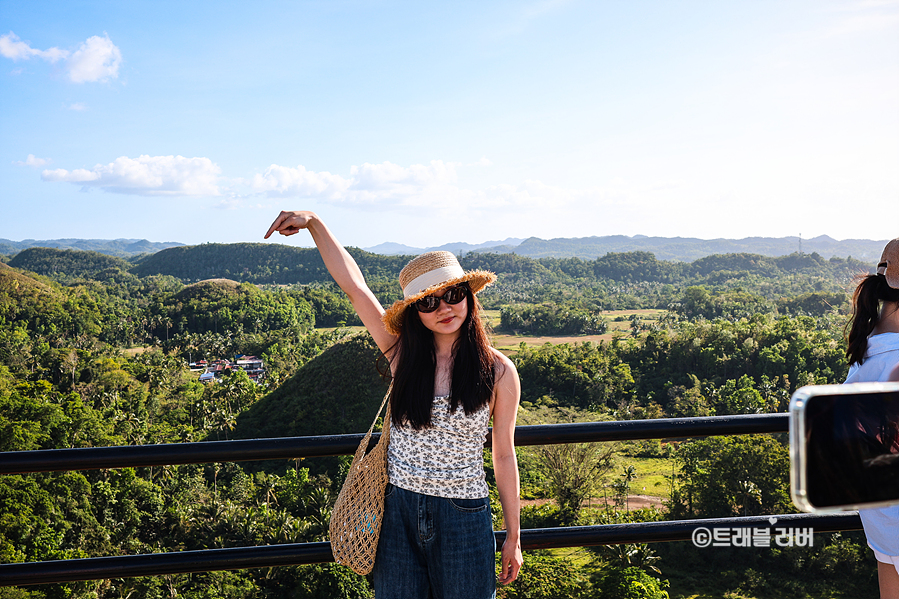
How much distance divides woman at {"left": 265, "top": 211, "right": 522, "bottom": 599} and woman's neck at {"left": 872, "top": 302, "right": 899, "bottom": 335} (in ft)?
3.52

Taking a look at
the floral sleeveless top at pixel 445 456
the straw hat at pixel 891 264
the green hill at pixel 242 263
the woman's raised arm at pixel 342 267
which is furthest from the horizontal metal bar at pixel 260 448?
the green hill at pixel 242 263

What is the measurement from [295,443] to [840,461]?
1.37 m

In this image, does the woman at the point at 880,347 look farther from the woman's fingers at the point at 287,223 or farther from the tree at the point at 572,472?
the tree at the point at 572,472

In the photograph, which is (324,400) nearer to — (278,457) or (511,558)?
(278,457)

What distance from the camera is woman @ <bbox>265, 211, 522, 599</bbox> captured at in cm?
152

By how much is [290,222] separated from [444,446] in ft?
2.62

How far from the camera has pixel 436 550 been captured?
1.53 meters

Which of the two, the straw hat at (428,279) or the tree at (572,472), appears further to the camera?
the tree at (572,472)

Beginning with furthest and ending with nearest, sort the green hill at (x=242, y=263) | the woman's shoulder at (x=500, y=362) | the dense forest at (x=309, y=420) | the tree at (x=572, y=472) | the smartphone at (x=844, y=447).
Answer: the green hill at (x=242, y=263) < the tree at (x=572, y=472) < the dense forest at (x=309, y=420) < the woman's shoulder at (x=500, y=362) < the smartphone at (x=844, y=447)

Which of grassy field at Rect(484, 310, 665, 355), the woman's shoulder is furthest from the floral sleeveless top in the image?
grassy field at Rect(484, 310, 665, 355)

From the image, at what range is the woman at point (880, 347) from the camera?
62.6 inches

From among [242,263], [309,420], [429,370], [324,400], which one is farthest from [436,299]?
[242,263]

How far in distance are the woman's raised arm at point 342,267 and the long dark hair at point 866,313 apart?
1.33 meters

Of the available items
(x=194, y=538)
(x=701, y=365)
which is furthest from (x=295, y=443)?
(x=701, y=365)
